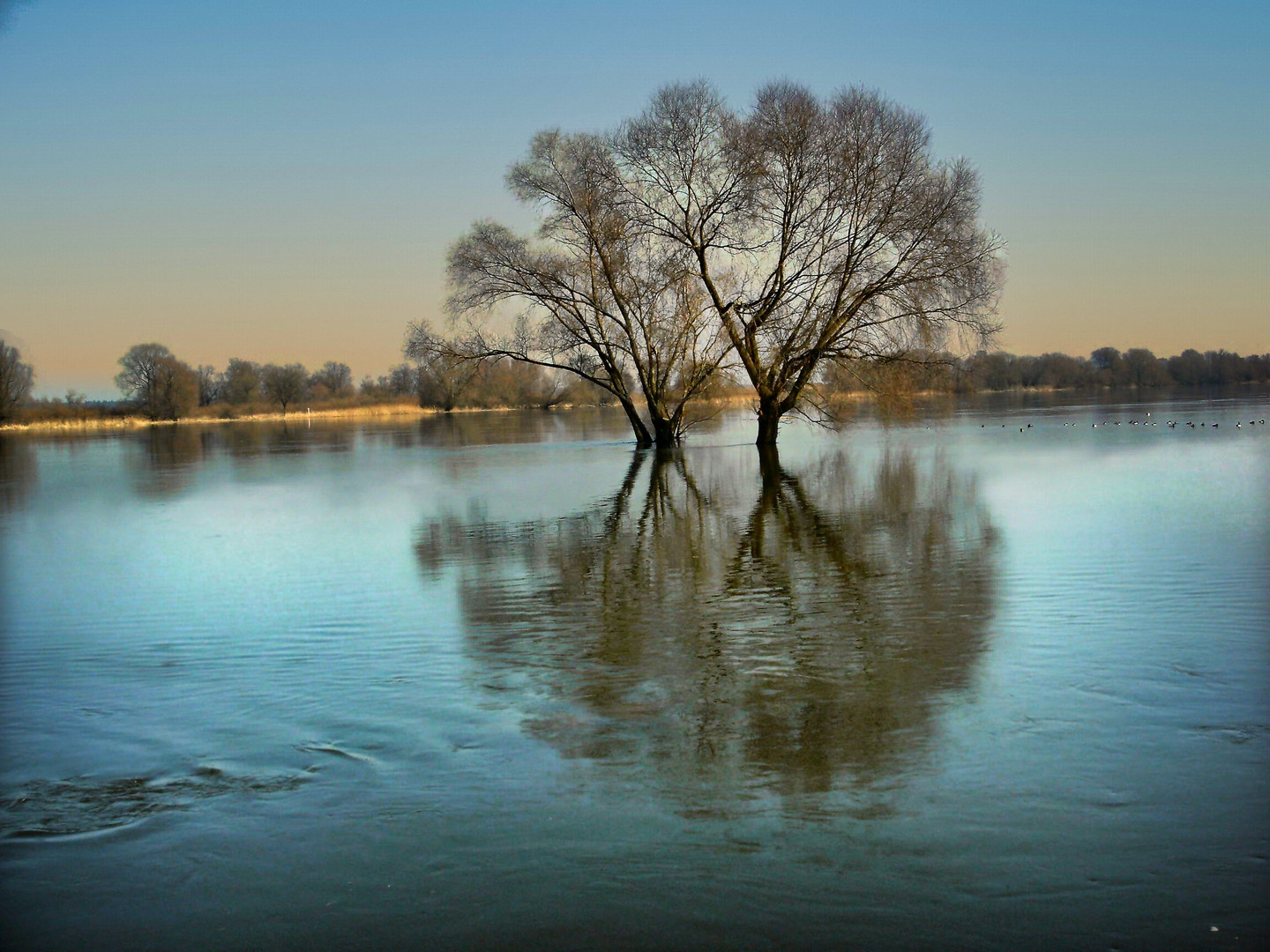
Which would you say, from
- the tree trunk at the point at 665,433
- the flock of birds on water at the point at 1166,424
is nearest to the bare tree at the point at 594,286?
the tree trunk at the point at 665,433

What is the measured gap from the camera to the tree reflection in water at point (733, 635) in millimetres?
5312

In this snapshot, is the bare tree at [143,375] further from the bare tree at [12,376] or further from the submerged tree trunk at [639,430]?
the bare tree at [12,376]

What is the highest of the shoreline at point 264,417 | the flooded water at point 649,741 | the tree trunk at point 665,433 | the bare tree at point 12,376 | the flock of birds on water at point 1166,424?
the shoreline at point 264,417

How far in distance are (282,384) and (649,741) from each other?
362 feet

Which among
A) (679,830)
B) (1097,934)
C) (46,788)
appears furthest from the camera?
(46,788)

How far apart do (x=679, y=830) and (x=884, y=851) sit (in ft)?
2.65

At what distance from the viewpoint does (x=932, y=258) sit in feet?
101

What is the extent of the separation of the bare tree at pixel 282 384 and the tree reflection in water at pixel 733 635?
99105 mm

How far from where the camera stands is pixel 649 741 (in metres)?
5.54

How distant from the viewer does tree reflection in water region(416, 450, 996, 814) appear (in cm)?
531

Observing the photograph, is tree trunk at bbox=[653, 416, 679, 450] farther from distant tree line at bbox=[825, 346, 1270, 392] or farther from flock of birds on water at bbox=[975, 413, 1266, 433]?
distant tree line at bbox=[825, 346, 1270, 392]

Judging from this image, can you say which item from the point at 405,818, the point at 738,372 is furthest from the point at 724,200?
the point at 405,818

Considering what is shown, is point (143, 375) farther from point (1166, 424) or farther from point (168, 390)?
point (1166, 424)

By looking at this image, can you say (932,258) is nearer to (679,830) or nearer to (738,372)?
(738,372)
